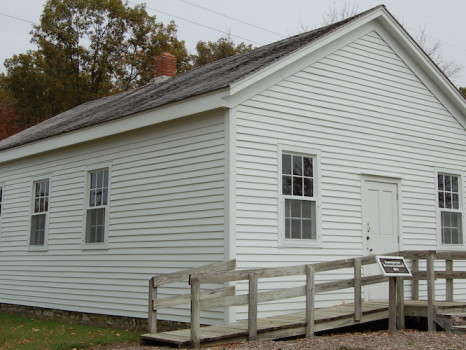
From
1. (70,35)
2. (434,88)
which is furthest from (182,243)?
(70,35)

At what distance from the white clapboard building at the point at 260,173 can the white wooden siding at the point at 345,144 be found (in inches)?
1.2

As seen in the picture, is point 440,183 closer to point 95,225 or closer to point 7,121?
point 95,225

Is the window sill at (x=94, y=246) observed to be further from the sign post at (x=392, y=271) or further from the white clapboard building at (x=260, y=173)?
the sign post at (x=392, y=271)

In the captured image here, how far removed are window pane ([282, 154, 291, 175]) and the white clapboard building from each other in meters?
0.05

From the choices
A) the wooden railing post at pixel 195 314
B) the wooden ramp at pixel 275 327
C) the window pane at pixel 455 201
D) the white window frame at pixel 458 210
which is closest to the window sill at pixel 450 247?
the white window frame at pixel 458 210

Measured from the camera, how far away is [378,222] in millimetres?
13266

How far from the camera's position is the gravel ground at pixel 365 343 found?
29.4 ft

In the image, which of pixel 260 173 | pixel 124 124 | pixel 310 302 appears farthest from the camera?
pixel 124 124

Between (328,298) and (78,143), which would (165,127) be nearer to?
(78,143)

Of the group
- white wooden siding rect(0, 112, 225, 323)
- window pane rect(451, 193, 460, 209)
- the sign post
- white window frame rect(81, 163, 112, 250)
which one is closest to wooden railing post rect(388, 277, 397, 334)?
the sign post

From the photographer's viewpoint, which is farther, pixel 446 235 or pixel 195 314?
pixel 446 235

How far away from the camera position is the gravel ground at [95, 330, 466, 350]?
8.96 meters

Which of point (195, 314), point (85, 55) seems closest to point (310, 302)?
point (195, 314)

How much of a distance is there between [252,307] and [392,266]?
2.42m
